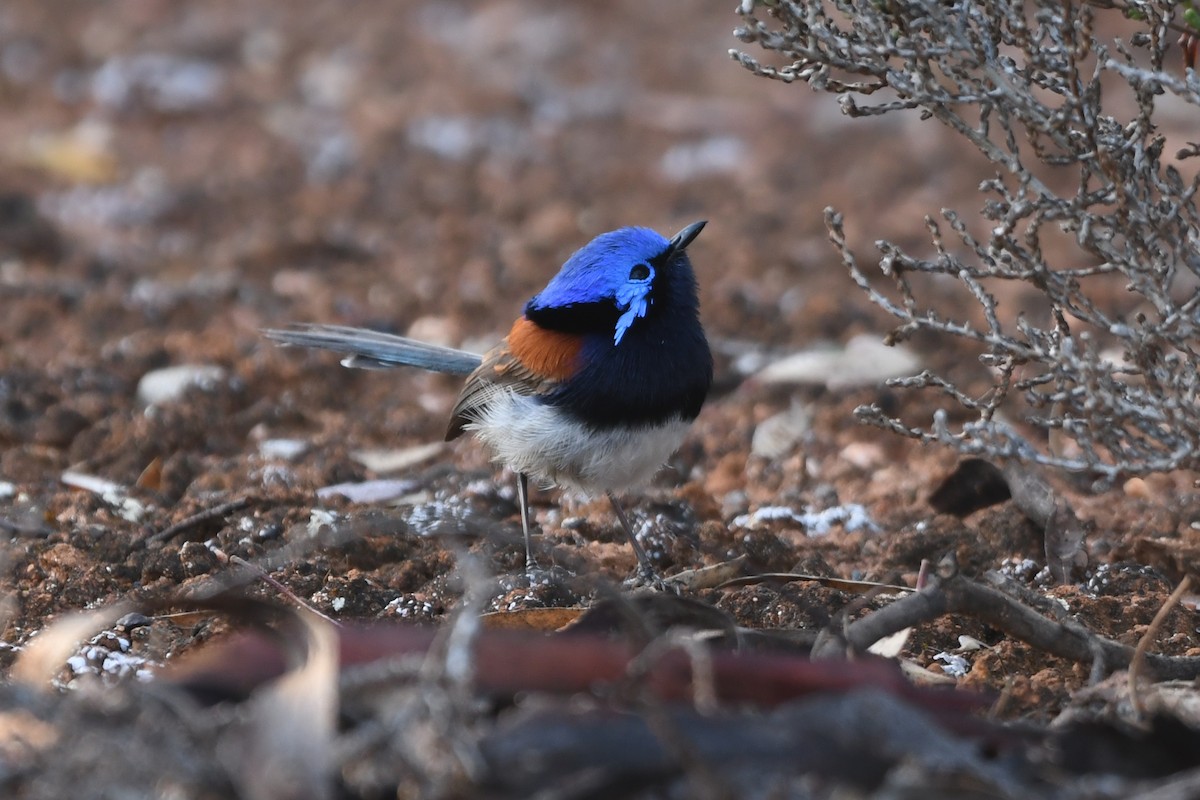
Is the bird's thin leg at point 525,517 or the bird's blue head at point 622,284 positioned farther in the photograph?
the bird's blue head at point 622,284

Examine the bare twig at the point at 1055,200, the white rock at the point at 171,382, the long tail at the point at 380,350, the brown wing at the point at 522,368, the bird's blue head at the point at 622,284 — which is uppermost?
the bare twig at the point at 1055,200

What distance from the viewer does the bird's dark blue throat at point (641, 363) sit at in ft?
13.8

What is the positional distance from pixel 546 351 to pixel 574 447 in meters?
0.32

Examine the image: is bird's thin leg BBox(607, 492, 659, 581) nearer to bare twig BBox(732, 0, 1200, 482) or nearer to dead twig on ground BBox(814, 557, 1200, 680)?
bare twig BBox(732, 0, 1200, 482)

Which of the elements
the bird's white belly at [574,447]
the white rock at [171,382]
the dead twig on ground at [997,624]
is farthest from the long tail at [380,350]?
Result: the dead twig on ground at [997,624]

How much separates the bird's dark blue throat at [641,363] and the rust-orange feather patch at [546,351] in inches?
1.1

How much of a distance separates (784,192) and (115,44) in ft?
18.2

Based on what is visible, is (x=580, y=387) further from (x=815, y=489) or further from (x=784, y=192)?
(x=784, y=192)

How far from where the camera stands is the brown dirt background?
3.91 meters

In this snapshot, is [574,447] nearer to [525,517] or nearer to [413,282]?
[525,517]

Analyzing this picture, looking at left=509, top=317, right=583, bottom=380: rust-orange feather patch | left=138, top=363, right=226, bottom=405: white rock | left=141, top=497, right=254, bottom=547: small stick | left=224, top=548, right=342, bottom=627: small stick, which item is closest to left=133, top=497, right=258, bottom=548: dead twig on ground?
left=141, top=497, right=254, bottom=547: small stick

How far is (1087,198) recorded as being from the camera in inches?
119

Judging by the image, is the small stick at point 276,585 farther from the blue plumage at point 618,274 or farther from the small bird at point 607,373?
the blue plumage at point 618,274

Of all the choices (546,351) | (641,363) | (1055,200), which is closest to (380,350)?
(546,351)
